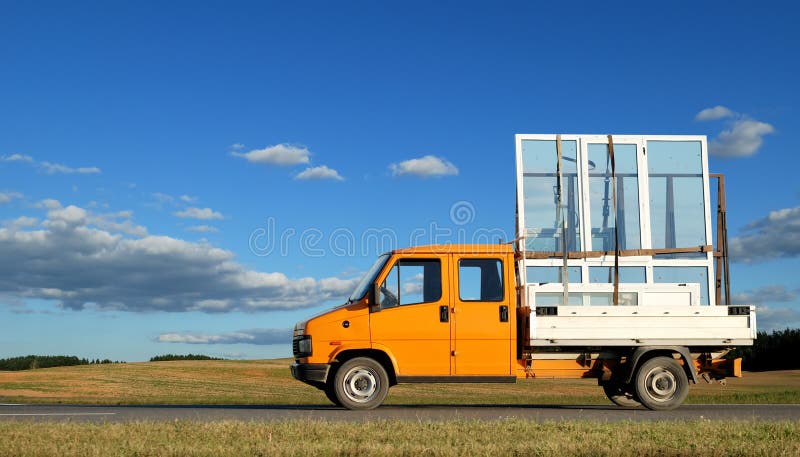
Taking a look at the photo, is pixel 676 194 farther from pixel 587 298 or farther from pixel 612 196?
pixel 587 298

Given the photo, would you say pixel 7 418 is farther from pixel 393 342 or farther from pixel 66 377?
pixel 66 377

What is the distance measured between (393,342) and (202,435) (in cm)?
493

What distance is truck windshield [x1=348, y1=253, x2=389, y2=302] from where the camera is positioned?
587 inches

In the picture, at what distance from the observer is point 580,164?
59.2ft

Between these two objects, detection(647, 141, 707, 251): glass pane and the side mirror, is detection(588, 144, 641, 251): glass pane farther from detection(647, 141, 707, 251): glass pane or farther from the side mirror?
the side mirror

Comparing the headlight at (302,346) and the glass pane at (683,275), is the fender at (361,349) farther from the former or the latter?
the glass pane at (683,275)

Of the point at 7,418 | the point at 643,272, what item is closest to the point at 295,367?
the point at 7,418

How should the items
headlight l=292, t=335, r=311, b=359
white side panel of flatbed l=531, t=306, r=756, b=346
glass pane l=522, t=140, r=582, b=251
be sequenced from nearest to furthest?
1. headlight l=292, t=335, r=311, b=359
2. white side panel of flatbed l=531, t=306, r=756, b=346
3. glass pane l=522, t=140, r=582, b=251

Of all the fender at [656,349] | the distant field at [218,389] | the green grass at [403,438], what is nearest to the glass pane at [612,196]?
the fender at [656,349]

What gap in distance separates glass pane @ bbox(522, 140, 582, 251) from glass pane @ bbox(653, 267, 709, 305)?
1.77 meters

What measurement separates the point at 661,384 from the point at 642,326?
112 cm

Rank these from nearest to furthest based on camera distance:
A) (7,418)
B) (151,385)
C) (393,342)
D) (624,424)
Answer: (624,424), (7,418), (393,342), (151,385)

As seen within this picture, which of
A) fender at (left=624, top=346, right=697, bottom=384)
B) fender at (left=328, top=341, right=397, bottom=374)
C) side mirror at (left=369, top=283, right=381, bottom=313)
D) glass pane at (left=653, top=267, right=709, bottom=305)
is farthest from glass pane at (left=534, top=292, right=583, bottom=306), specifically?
side mirror at (left=369, top=283, right=381, bottom=313)

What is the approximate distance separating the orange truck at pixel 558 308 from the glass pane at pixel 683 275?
3 cm
